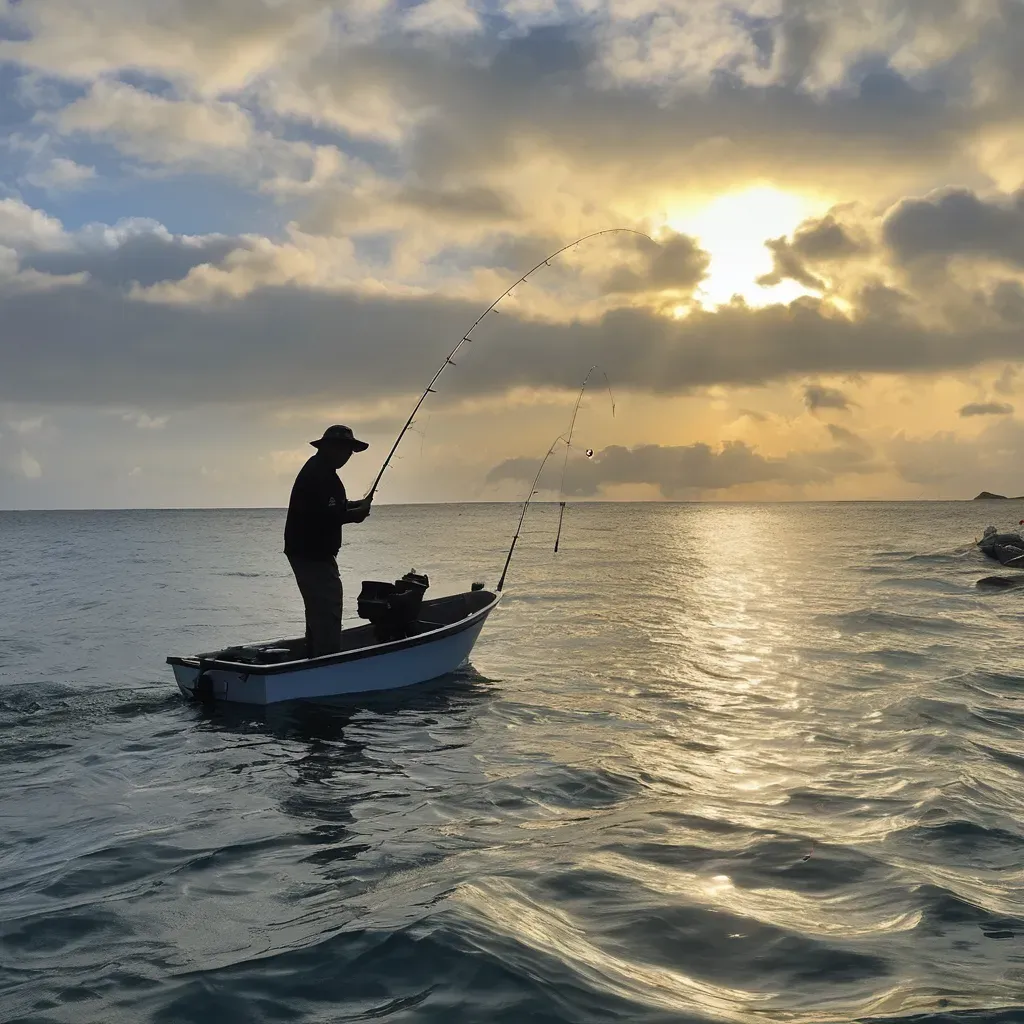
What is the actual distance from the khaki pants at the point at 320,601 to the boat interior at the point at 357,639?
0.46 m

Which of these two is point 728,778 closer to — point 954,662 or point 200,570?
point 954,662

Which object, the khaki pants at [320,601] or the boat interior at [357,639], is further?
the boat interior at [357,639]

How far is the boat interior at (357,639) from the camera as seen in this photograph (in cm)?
1211

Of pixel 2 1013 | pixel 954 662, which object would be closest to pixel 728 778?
pixel 2 1013

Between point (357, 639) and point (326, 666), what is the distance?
2642mm

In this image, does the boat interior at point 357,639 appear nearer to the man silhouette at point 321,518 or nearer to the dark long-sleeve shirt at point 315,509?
the man silhouette at point 321,518

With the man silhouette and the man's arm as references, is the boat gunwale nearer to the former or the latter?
the man silhouette

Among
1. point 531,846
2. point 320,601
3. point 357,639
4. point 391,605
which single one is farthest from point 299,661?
point 531,846

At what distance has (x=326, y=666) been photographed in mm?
11391

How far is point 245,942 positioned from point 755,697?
974cm

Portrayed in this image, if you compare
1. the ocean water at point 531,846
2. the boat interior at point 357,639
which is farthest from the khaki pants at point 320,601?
the ocean water at point 531,846

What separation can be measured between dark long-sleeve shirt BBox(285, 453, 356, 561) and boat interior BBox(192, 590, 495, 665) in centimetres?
160

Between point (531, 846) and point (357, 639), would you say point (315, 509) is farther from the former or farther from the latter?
point (531, 846)

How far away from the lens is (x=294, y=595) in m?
31.9
